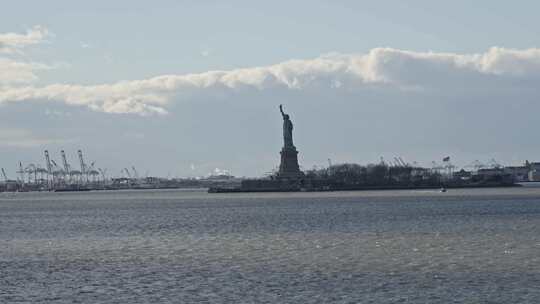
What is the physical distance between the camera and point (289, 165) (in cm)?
16862

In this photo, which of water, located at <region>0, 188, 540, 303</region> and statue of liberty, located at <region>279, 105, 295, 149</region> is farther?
statue of liberty, located at <region>279, 105, 295, 149</region>

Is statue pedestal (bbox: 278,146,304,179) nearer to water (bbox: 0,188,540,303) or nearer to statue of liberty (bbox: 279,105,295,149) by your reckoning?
statue of liberty (bbox: 279,105,295,149)

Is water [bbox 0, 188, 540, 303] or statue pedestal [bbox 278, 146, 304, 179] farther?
statue pedestal [bbox 278, 146, 304, 179]

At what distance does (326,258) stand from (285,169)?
431ft

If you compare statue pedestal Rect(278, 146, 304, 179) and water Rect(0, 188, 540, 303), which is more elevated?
statue pedestal Rect(278, 146, 304, 179)

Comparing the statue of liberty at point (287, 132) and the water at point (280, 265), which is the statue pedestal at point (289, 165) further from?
the water at point (280, 265)

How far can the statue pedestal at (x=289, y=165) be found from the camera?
162 m

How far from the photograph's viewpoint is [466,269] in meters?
36.0

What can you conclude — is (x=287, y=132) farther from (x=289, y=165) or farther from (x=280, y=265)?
(x=280, y=265)

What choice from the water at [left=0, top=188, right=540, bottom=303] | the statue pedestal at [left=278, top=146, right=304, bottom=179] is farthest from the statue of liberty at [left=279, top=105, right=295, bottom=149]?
the water at [left=0, top=188, right=540, bottom=303]

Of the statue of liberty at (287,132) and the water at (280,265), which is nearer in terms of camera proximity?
the water at (280,265)

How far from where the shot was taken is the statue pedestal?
531ft

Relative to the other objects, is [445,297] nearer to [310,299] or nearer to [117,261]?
[310,299]

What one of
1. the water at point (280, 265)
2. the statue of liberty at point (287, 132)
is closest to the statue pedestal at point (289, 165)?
the statue of liberty at point (287, 132)
